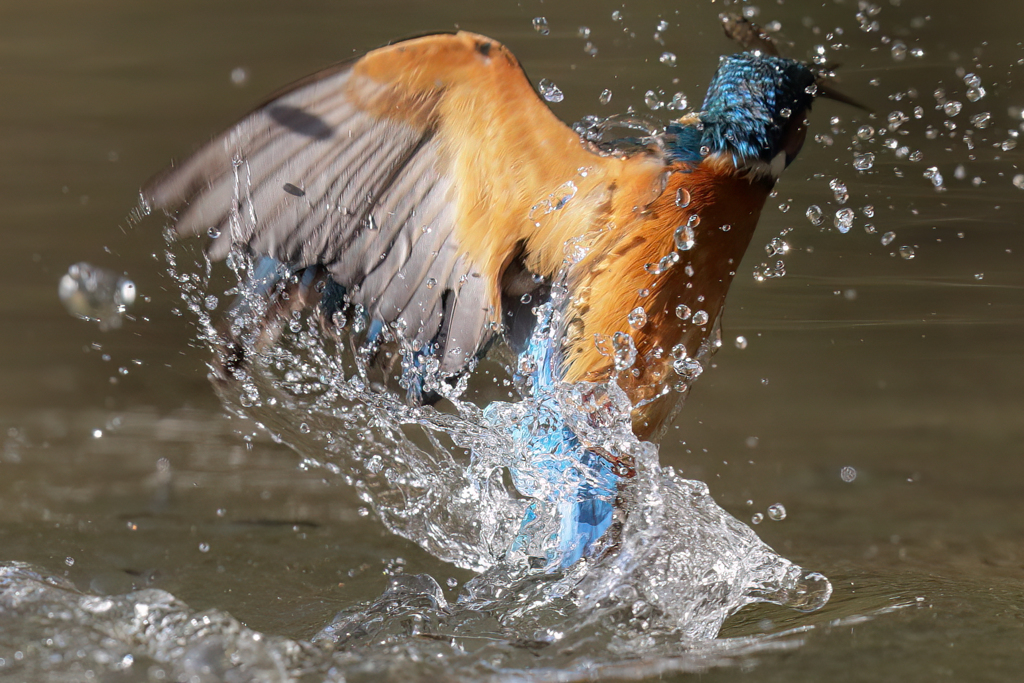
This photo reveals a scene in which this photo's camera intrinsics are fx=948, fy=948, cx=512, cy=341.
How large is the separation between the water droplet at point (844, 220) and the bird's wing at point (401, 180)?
1.00 m

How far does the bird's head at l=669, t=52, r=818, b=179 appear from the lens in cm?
144

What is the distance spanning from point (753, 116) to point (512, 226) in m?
0.41

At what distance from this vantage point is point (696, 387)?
7.76 ft

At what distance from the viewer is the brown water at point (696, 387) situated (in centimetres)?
200

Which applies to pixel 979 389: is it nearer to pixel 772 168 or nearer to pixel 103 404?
pixel 772 168

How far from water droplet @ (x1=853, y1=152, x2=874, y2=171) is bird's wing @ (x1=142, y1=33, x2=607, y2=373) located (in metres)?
0.96

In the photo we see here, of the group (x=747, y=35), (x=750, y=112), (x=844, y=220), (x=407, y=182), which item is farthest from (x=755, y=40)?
(x=407, y=182)

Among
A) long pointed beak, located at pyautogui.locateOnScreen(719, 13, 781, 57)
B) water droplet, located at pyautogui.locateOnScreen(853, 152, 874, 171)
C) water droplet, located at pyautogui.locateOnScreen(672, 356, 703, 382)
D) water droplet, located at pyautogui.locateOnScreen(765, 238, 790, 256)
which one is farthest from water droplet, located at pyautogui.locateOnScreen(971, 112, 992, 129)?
water droplet, located at pyautogui.locateOnScreen(672, 356, 703, 382)

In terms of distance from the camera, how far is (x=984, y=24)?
83.9 inches

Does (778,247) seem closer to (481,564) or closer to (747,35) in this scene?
(747,35)

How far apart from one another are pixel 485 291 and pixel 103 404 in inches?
55.2

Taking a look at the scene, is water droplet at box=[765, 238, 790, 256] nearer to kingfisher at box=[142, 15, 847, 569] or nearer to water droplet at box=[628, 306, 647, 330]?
kingfisher at box=[142, 15, 847, 569]

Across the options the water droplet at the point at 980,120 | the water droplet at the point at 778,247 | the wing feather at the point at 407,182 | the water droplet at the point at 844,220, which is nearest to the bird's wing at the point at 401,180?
the wing feather at the point at 407,182

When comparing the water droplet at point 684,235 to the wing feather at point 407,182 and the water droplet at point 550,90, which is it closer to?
the wing feather at point 407,182
